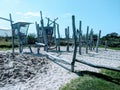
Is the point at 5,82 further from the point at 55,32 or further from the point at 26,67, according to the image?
the point at 55,32

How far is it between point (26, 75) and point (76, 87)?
2.73m

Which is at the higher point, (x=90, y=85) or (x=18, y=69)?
(x=18, y=69)

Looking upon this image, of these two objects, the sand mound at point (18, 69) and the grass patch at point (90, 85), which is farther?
the sand mound at point (18, 69)

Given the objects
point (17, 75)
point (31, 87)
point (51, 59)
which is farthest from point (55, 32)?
point (31, 87)

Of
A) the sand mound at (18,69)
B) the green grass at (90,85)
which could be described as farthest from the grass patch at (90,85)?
the sand mound at (18,69)

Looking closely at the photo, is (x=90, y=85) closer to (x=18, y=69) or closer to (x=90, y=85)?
(x=90, y=85)

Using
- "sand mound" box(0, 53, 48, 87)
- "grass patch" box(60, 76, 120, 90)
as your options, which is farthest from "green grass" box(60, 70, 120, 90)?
"sand mound" box(0, 53, 48, 87)

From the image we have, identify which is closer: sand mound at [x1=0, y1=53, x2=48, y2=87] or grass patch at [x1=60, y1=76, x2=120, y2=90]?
grass patch at [x1=60, y1=76, x2=120, y2=90]

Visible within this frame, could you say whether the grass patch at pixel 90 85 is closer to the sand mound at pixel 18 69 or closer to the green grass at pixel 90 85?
the green grass at pixel 90 85

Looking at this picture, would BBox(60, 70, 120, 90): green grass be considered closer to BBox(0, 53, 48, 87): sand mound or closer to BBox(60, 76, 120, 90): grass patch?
BBox(60, 76, 120, 90): grass patch

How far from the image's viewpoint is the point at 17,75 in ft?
32.1

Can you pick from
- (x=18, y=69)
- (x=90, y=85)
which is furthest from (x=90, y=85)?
(x=18, y=69)

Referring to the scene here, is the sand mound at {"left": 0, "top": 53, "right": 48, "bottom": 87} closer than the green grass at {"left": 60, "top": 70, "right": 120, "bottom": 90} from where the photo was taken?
No

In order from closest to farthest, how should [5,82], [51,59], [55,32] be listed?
1. [5,82]
2. [51,59]
3. [55,32]
